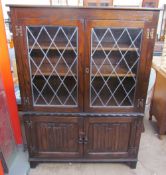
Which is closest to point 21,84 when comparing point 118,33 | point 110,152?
point 118,33

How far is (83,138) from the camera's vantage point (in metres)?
1.74

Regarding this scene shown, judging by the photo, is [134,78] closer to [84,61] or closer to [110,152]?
[84,61]

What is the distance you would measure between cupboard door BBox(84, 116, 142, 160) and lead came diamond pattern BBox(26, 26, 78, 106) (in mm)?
317

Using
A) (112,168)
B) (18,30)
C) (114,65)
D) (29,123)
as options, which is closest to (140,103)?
(114,65)

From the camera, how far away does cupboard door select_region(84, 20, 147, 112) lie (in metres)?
1.37

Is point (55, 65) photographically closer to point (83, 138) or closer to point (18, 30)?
point (18, 30)

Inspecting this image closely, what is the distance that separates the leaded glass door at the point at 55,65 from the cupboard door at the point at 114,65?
10 cm

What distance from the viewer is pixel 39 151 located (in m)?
1.81

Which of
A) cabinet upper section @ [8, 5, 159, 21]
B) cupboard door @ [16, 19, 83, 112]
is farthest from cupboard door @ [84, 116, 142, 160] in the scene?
cabinet upper section @ [8, 5, 159, 21]

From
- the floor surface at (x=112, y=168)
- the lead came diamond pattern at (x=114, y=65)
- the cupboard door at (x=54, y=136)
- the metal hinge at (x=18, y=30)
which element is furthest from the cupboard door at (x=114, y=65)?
the floor surface at (x=112, y=168)

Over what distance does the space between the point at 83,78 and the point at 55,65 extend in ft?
0.85

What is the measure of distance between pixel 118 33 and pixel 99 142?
39.6 inches

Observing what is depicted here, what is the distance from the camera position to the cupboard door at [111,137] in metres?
1.67

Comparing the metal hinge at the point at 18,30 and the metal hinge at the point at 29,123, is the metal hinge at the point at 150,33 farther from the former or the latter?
the metal hinge at the point at 29,123
